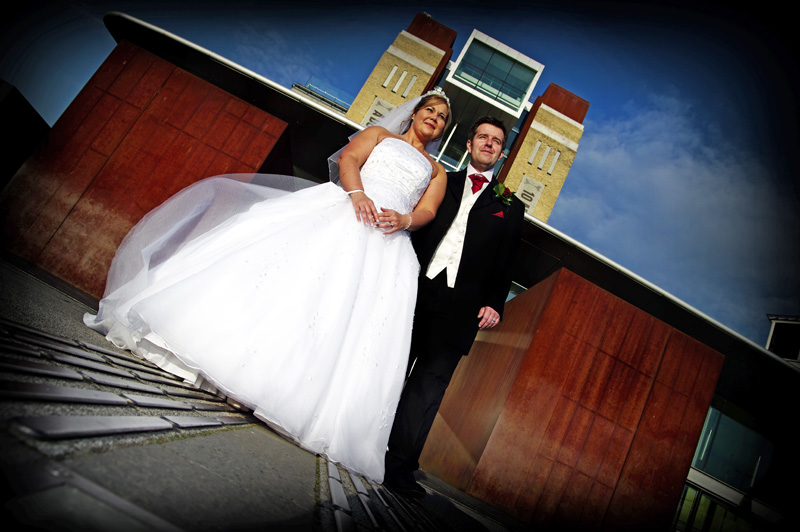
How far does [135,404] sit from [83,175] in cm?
561

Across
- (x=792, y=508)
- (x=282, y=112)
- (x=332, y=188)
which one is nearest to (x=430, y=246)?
(x=332, y=188)

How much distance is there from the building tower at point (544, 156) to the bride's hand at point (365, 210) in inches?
676

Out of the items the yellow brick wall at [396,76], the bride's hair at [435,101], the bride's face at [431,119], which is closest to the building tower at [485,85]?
the yellow brick wall at [396,76]

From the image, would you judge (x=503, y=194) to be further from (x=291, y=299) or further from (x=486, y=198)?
(x=291, y=299)

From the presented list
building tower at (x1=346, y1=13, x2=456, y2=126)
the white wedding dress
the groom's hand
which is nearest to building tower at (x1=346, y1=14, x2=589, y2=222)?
building tower at (x1=346, y1=13, x2=456, y2=126)

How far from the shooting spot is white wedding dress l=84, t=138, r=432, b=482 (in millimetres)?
1475

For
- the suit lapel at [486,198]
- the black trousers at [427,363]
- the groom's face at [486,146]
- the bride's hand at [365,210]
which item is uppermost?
the groom's face at [486,146]

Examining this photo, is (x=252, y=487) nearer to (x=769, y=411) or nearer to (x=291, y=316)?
(x=291, y=316)

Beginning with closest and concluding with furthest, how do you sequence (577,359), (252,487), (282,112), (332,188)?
(252,487)
(332,188)
(577,359)
(282,112)

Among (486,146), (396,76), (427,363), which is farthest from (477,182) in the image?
(396,76)

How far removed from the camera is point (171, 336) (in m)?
1.46

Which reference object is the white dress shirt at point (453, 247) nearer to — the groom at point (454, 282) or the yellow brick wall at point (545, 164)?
the groom at point (454, 282)

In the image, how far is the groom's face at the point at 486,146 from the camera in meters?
2.65

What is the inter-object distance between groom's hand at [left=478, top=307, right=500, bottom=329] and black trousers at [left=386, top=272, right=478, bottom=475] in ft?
0.18
